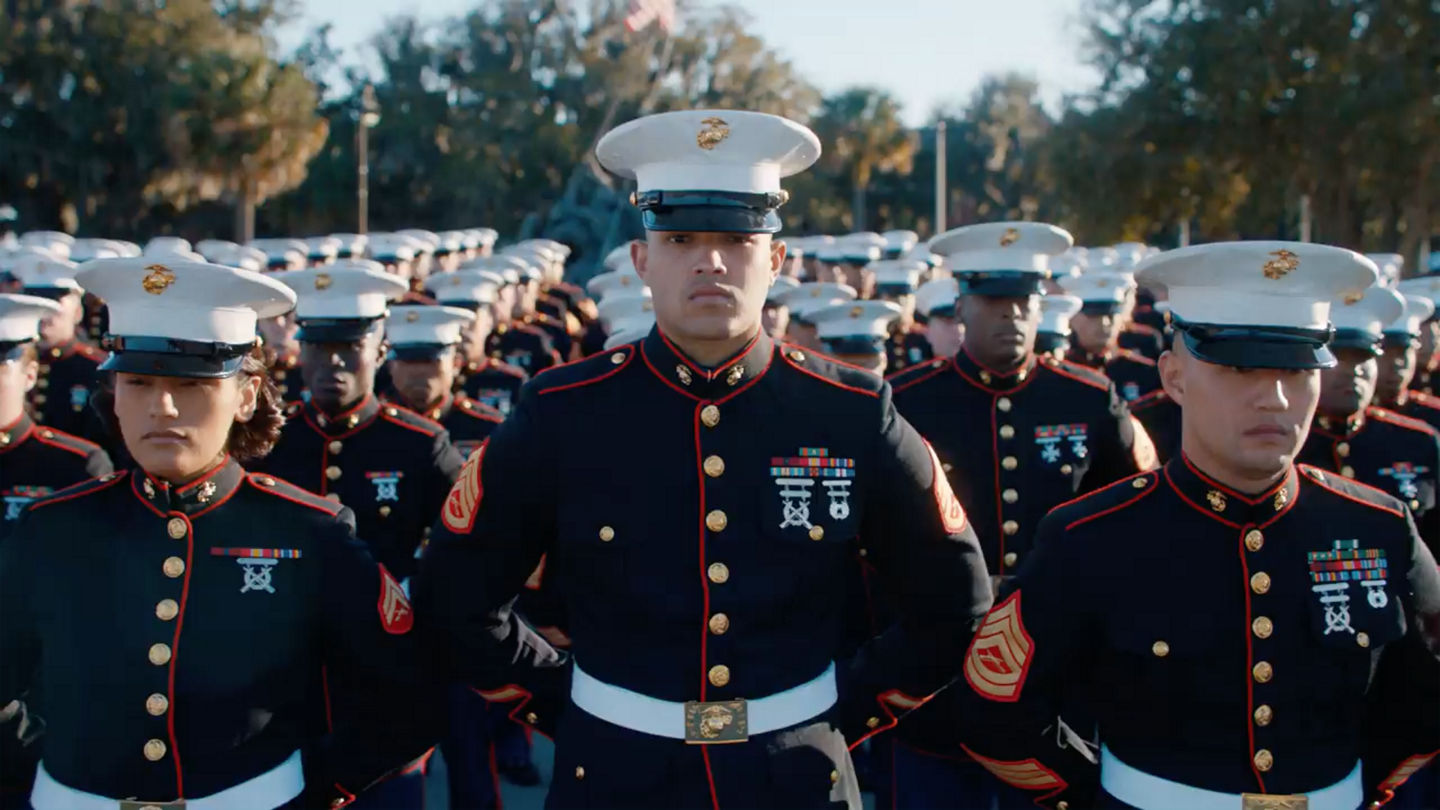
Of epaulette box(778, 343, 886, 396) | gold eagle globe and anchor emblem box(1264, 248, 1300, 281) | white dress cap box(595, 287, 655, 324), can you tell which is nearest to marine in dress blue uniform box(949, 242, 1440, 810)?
gold eagle globe and anchor emblem box(1264, 248, 1300, 281)

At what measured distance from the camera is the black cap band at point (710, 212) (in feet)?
9.50

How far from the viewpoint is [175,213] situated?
39531mm

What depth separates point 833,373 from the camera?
3.16 m

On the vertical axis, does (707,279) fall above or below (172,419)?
above

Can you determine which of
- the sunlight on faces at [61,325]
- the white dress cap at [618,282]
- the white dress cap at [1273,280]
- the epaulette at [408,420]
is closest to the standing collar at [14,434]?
the epaulette at [408,420]

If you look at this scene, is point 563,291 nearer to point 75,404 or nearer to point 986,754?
point 75,404

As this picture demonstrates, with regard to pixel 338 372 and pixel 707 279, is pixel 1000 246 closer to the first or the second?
pixel 338 372

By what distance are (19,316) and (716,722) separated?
3.41 m

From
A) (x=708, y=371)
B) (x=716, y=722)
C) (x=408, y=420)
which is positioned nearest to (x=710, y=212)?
(x=708, y=371)

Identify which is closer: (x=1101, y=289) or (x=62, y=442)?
(x=62, y=442)

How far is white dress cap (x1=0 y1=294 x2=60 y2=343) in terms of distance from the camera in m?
5.09

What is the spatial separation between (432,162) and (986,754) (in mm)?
46059

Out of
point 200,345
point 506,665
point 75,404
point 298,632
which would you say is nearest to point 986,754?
point 506,665

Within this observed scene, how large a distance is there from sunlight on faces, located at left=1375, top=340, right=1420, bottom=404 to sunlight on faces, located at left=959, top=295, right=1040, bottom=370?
1.66 meters
